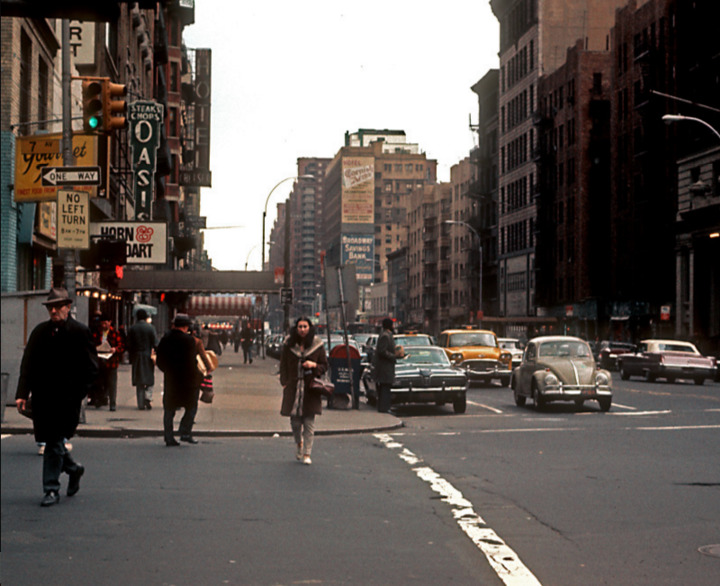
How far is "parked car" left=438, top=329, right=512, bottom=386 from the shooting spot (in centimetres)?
3359

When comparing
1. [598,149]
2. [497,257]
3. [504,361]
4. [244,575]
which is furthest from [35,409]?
[497,257]

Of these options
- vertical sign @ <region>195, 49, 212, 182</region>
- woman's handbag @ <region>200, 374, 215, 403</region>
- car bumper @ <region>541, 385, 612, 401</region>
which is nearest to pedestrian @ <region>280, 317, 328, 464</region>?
woman's handbag @ <region>200, 374, 215, 403</region>

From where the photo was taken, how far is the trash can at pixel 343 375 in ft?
80.1

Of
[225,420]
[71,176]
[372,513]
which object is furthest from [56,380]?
[225,420]

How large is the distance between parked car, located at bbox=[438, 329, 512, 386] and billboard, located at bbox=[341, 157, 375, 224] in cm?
16183

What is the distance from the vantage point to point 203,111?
9944 cm

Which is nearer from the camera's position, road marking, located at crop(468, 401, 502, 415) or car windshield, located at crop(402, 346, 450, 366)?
road marking, located at crop(468, 401, 502, 415)

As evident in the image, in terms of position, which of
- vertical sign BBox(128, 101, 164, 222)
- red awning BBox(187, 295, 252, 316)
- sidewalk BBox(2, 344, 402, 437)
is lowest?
sidewalk BBox(2, 344, 402, 437)

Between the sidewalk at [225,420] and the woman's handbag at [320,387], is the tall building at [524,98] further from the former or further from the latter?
the woman's handbag at [320,387]

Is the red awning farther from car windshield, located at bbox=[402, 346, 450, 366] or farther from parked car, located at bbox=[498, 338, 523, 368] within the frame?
car windshield, located at bbox=[402, 346, 450, 366]

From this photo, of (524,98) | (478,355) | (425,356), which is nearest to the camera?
(425,356)

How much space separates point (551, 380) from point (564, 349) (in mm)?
1487

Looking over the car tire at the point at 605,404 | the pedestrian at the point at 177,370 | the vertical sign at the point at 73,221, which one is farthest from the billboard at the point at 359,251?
the pedestrian at the point at 177,370

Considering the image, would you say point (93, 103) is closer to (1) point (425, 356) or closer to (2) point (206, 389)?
(2) point (206, 389)
